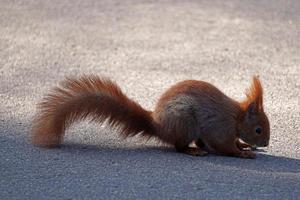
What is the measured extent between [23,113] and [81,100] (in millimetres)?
1219

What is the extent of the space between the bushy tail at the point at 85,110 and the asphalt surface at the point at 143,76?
149mm

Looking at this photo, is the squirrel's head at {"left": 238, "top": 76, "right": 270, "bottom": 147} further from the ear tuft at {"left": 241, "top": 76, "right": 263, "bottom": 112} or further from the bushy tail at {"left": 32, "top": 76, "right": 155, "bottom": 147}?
the bushy tail at {"left": 32, "top": 76, "right": 155, "bottom": 147}

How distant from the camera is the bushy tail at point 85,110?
213 inches

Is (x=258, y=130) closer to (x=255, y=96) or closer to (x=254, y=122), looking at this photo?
(x=254, y=122)

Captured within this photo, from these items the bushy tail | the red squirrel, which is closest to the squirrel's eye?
the red squirrel

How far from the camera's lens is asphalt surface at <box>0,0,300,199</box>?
195 inches

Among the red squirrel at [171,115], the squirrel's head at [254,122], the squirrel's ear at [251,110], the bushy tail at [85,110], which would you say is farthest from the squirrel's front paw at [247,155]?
the bushy tail at [85,110]

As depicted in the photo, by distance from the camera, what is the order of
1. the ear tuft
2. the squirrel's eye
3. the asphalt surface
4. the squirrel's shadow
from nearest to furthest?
1. the asphalt surface
2. the squirrel's shadow
3. the ear tuft
4. the squirrel's eye

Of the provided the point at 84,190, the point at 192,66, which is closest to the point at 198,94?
the point at 84,190

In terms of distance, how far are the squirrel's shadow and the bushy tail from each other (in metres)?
0.14

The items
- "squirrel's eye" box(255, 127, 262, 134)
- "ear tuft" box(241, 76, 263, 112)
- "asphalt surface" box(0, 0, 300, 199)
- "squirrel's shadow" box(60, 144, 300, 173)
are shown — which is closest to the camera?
"asphalt surface" box(0, 0, 300, 199)

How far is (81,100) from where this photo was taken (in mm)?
5438

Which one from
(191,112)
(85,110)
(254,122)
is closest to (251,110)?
(254,122)

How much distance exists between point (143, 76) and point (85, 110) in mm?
2488
